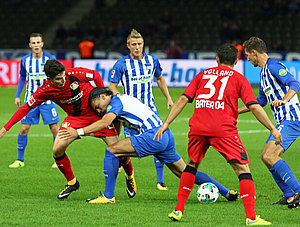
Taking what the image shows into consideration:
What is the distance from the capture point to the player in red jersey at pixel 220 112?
6.24 meters

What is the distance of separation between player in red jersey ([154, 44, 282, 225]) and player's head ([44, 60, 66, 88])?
5.95ft

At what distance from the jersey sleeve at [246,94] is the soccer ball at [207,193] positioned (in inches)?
62.3

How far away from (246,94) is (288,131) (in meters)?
1.42

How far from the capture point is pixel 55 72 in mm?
7586

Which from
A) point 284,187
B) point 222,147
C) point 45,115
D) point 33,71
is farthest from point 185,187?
point 33,71

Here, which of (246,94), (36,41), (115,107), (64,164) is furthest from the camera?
(36,41)

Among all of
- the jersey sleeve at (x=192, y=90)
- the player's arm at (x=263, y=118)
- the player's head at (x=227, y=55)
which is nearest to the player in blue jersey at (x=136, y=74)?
the jersey sleeve at (x=192, y=90)

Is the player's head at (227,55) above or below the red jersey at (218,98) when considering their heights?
above

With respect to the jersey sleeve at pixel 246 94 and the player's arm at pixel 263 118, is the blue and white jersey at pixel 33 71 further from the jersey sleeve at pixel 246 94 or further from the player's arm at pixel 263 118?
the player's arm at pixel 263 118

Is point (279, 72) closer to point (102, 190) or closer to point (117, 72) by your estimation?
Result: point (117, 72)

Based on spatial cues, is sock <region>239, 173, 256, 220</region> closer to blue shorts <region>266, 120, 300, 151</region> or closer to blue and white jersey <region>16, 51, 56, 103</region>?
blue shorts <region>266, 120, 300, 151</region>

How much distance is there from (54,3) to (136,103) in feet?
101

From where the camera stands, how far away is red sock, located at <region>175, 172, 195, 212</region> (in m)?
6.38

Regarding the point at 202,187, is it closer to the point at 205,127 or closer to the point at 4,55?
the point at 205,127
